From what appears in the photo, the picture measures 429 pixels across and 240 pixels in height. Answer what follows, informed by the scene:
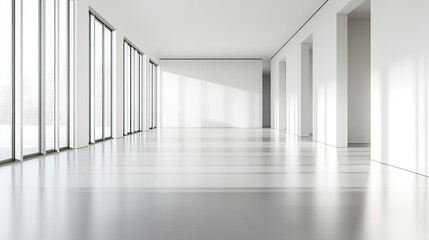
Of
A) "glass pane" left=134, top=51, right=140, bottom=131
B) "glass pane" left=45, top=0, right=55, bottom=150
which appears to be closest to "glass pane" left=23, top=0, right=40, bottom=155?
"glass pane" left=45, top=0, right=55, bottom=150

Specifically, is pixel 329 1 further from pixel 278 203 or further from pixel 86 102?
pixel 278 203

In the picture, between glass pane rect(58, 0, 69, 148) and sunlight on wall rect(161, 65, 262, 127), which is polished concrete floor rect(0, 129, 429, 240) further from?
sunlight on wall rect(161, 65, 262, 127)

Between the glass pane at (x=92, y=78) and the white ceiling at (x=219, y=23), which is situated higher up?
the white ceiling at (x=219, y=23)

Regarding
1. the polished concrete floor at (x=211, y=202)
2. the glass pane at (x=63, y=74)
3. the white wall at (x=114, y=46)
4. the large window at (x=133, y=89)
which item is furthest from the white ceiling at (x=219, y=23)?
the polished concrete floor at (x=211, y=202)

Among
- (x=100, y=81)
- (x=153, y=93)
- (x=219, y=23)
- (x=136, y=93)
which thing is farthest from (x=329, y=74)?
(x=153, y=93)

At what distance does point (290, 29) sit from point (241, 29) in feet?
6.69

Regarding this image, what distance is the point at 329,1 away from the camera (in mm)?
11664

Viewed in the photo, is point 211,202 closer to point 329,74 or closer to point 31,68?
point 31,68

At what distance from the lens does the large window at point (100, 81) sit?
38.4 ft

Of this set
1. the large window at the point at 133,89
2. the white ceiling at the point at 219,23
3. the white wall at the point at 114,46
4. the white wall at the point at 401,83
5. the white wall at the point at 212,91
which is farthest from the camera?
the white wall at the point at 212,91

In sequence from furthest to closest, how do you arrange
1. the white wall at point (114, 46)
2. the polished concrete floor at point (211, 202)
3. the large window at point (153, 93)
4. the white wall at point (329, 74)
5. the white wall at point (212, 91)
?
the white wall at point (212, 91) → the large window at point (153, 93) → the white wall at point (329, 74) → the white wall at point (114, 46) → the polished concrete floor at point (211, 202)

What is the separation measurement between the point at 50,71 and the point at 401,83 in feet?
24.6

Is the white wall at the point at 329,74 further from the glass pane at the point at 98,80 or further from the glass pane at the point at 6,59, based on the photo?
the glass pane at the point at 6,59

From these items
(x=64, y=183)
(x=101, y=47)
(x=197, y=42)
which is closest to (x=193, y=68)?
(x=197, y=42)
